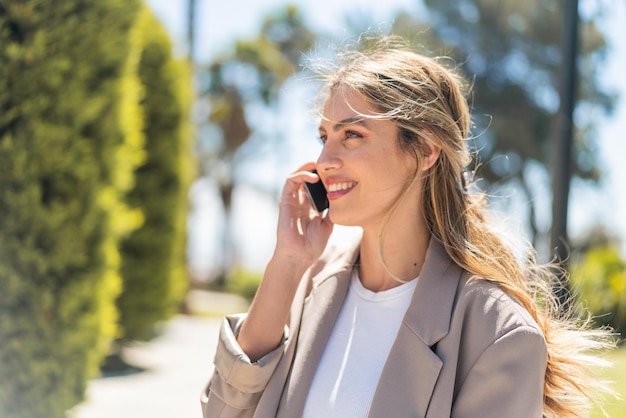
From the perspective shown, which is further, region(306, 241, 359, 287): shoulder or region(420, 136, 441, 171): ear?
region(306, 241, 359, 287): shoulder

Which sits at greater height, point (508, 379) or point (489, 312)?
point (489, 312)

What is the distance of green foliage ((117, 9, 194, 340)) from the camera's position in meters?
9.92

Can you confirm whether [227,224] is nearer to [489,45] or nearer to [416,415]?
[489,45]

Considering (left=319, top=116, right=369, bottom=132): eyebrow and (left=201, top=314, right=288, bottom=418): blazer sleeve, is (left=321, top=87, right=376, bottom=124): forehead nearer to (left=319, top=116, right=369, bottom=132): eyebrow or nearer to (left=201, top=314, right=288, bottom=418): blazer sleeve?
(left=319, top=116, right=369, bottom=132): eyebrow

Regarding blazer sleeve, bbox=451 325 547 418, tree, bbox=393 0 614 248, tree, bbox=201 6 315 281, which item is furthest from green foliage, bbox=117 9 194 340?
tree, bbox=201 6 315 281

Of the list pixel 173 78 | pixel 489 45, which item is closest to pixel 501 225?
pixel 173 78

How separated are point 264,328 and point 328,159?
0.60m

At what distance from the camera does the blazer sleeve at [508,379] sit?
184 centimetres

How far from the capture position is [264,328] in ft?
7.58

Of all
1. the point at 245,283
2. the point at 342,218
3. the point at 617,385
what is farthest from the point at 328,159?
the point at 245,283

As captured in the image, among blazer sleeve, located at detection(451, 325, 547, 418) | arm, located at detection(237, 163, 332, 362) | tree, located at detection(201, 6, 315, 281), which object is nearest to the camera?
blazer sleeve, located at detection(451, 325, 547, 418)

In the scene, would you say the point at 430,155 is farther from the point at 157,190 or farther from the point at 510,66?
the point at 510,66

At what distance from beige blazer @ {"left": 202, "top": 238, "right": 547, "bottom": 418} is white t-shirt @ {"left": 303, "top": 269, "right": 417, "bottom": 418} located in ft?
0.12

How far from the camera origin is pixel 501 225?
98.3 inches
